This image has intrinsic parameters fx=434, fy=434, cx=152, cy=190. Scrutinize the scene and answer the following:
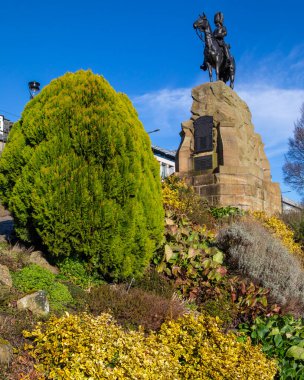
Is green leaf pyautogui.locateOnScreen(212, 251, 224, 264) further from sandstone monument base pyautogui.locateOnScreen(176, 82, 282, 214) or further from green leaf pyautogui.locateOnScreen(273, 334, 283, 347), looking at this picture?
sandstone monument base pyautogui.locateOnScreen(176, 82, 282, 214)

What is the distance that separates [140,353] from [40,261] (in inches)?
111

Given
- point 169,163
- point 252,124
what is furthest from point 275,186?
point 169,163

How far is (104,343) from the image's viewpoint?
3.18 meters

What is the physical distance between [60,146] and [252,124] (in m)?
12.5

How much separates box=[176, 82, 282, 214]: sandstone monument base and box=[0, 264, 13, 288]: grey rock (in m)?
8.87

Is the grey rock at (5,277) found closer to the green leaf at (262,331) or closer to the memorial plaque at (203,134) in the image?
the green leaf at (262,331)

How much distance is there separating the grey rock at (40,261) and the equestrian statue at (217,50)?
456 inches

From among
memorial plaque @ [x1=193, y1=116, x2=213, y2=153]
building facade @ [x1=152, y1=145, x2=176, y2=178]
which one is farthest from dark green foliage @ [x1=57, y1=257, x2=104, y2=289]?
building facade @ [x1=152, y1=145, x2=176, y2=178]

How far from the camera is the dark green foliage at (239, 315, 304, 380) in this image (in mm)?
4293

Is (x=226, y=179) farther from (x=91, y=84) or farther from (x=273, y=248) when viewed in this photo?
(x=91, y=84)

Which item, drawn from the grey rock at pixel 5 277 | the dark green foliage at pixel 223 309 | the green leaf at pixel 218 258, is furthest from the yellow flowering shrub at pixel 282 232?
the grey rock at pixel 5 277

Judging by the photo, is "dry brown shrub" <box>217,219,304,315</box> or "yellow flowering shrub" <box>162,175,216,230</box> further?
"yellow flowering shrub" <box>162,175,216,230</box>

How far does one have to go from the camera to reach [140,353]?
10.1 ft

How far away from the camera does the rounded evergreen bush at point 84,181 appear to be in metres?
5.27
